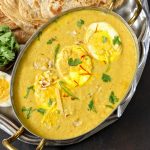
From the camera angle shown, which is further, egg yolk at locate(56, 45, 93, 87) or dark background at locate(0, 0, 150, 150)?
dark background at locate(0, 0, 150, 150)

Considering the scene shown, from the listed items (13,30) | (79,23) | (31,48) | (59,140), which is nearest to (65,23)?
(79,23)

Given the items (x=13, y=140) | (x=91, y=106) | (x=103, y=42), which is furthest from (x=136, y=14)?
(x=13, y=140)

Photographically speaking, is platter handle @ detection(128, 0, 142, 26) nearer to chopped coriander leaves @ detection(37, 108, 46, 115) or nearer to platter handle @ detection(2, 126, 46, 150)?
chopped coriander leaves @ detection(37, 108, 46, 115)

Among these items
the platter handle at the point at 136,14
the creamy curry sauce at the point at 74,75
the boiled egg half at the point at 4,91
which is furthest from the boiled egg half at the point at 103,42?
the boiled egg half at the point at 4,91

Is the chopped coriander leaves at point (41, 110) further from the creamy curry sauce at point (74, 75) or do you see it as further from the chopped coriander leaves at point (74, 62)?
the chopped coriander leaves at point (74, 62)

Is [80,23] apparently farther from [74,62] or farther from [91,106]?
[91,106]

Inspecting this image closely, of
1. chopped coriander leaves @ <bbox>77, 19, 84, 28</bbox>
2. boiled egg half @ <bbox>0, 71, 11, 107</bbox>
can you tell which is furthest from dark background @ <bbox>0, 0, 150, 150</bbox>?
chopped coriander leaves @ <bbox>77, 19, 84, 28</bbox>

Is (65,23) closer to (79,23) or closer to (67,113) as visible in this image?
(79,23)
